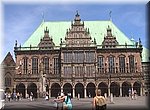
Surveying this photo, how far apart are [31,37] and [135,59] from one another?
19493 millimetres

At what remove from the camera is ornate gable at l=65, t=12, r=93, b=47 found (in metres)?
56.9

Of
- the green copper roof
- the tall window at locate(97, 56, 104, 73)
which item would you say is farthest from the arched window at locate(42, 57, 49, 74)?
the tall window at locate(97, 56, 104, 73)

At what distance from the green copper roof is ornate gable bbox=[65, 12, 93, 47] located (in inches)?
140

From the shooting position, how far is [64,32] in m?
62.9

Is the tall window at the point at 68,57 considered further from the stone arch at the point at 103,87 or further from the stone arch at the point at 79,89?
the stone arch at the point at 103,87

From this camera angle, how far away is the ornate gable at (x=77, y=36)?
5694cm

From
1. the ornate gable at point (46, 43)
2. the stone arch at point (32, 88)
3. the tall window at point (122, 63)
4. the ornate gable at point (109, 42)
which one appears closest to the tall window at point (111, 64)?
the tall window at point (122, 63)

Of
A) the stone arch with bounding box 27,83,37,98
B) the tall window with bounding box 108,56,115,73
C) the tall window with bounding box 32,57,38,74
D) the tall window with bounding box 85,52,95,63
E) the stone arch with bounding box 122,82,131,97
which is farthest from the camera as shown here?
the tall window with bounding box 32,57,38,74

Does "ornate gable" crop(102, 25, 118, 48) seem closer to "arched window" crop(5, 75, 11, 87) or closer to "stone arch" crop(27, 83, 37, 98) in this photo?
"stone arch" crop(27, 83, 37, 98)

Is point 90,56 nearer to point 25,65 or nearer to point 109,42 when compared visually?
point 109,42

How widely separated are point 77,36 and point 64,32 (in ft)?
20.4

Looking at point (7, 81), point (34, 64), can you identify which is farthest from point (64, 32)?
point (7, 81)

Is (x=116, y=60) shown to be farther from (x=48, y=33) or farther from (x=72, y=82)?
(x=48, y=33)

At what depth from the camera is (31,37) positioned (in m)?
62.9
